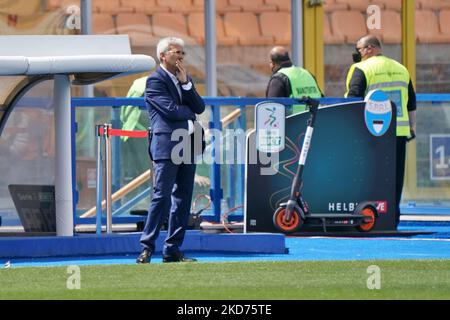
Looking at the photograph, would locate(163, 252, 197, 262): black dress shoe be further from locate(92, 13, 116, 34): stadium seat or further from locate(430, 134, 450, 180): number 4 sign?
locate(92, 13, 116, 34): stadium seat

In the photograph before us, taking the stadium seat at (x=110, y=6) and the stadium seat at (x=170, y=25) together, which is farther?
the stadium seat at (x=170, y=25)

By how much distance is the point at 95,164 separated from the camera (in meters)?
15.5

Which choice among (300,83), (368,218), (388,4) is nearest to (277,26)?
(388,4)

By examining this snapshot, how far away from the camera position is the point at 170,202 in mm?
12867

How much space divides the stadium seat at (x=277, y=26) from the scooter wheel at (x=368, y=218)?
566 cm

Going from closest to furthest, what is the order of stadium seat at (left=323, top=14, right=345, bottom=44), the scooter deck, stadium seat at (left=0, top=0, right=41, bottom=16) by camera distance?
the scooter deck
stadium seat at (left=0, top=0, right=41, bottom=16)
stadium seat at (left=323, top=14, right=345, bottom=44)

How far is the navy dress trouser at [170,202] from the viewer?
12.7m

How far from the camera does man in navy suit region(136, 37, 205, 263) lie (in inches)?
500

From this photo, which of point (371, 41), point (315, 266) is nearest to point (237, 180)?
point (371, 41)

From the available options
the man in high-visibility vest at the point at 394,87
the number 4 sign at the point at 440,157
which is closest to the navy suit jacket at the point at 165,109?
the man in high-visibility vest at the point at 394,87

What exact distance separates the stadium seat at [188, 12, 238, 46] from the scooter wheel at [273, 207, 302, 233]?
5.75 m

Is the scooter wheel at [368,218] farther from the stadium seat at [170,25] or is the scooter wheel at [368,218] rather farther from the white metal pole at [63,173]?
the stadium seat at [170,25]

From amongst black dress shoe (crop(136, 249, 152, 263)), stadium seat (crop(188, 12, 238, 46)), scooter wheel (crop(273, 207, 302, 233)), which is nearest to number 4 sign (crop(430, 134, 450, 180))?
scooter wheel (crop(273, 207, 302, 233))
